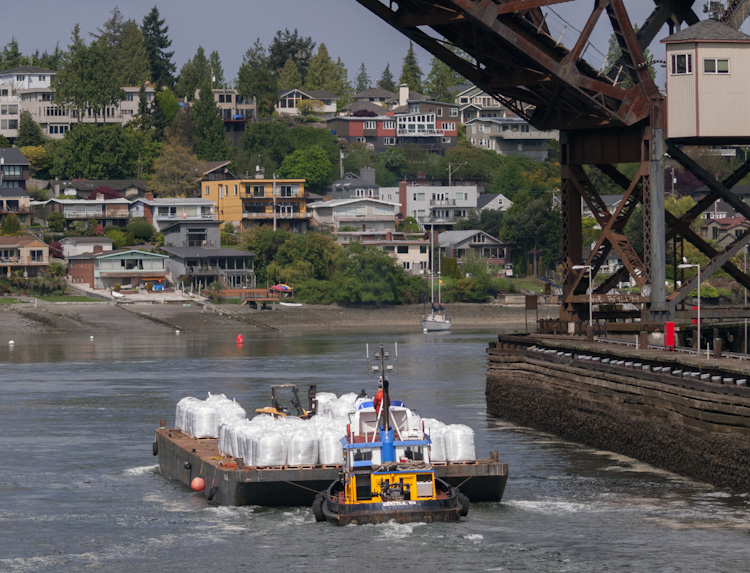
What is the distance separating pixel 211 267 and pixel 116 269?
360 inches

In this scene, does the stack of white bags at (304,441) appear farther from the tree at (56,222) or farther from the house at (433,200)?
the house at (433,200)

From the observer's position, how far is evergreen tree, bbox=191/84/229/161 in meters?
179

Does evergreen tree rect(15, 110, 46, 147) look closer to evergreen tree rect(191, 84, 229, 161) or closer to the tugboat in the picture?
evergreen tree rect(191, 84, 229, 161)

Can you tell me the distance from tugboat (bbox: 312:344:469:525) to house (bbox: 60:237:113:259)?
108 metres

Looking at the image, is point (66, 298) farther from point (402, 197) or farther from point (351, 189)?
point (402, 197)

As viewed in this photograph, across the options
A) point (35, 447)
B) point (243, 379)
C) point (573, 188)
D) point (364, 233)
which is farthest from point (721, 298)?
point (35, 447)

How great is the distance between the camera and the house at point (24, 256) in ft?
443

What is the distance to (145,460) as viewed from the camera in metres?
46.6

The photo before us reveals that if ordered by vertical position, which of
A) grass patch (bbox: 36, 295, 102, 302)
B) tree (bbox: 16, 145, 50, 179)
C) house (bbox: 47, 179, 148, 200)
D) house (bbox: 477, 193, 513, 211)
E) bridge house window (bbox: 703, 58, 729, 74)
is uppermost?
tree (bbox: 16, 145, 50, 179)

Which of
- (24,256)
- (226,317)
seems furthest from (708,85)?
(24,256)

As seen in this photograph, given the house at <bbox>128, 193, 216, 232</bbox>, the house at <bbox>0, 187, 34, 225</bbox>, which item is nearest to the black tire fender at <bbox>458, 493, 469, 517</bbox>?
the house at <bbox>128, 193, 216, 232</bbox>

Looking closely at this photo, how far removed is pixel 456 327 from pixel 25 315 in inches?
1504

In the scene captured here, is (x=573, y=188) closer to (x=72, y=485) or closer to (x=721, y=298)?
(x=72, y=485)

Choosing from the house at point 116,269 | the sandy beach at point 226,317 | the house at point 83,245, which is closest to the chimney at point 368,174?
the sandy beach at point 226,317
